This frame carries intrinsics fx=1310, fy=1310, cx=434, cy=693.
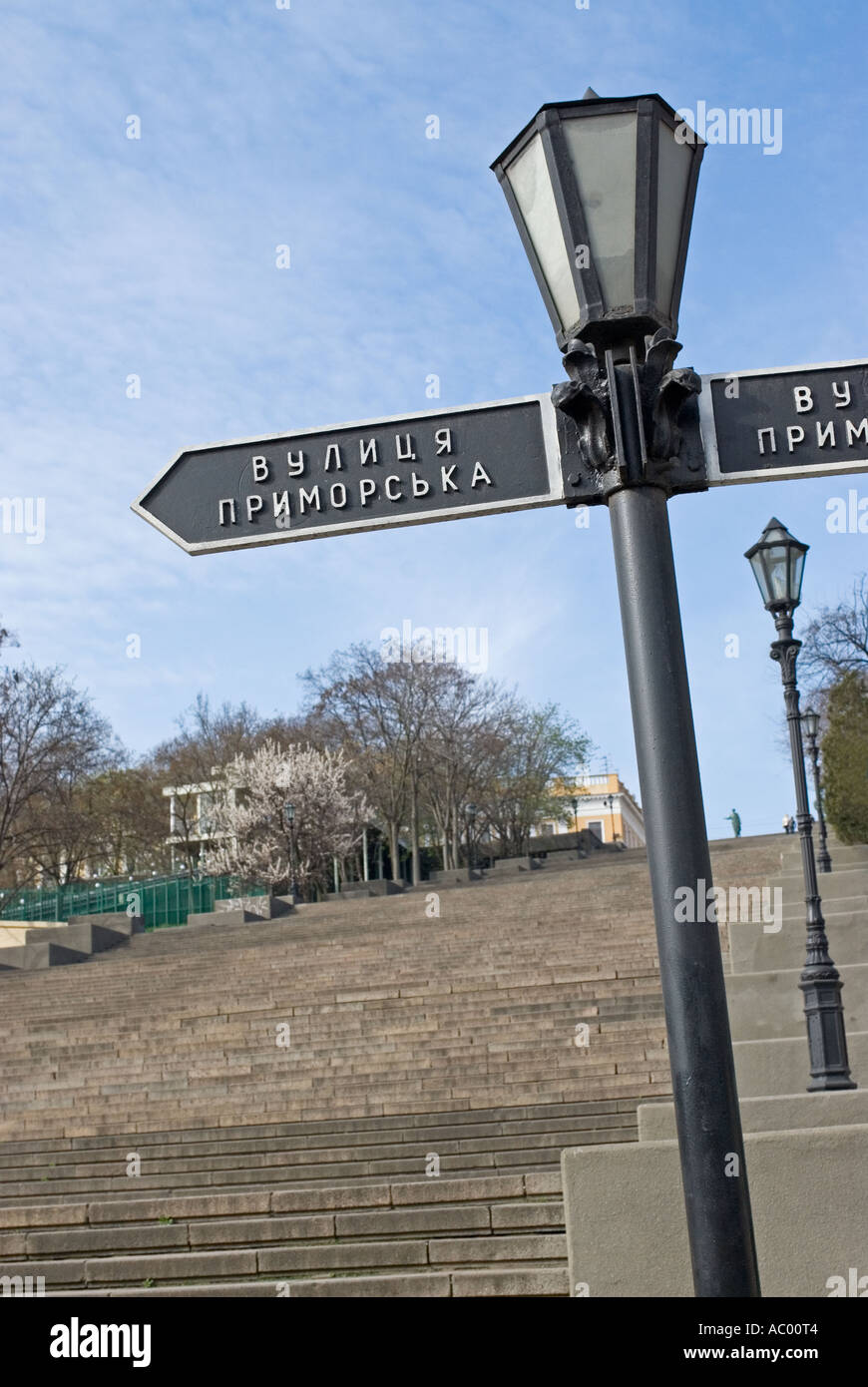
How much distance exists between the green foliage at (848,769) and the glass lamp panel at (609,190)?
28854 millimetres

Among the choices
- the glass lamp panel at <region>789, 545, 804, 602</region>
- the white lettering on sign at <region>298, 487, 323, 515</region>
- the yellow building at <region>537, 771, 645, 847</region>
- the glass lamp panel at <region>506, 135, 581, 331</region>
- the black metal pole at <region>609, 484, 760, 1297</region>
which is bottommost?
the black metal pole at <region>609, 484, 760, 1297</region>

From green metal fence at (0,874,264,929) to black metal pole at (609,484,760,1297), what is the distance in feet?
121

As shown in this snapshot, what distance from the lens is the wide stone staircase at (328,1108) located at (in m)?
7.98

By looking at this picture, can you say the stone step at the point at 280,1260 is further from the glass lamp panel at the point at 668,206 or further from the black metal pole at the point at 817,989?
the glass lamp panel at the point at 668,206

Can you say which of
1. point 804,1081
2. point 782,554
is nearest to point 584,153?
point 782,554

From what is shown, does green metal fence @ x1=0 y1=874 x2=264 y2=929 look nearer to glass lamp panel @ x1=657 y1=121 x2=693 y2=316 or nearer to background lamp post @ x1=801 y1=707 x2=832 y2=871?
background lamp post @ x1=801 y1=707 x2=832 y2=871

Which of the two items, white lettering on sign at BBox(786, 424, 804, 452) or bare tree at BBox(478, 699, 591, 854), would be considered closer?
white lettering on sign at BBox(786, 424, 804, 452)

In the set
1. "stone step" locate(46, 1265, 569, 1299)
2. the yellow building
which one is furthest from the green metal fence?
the yellow building

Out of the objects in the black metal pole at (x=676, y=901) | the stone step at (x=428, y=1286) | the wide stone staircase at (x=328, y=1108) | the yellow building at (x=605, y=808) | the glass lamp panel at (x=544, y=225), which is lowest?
the stone step at (x=428, y=1286)

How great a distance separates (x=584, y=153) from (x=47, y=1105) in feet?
42.1

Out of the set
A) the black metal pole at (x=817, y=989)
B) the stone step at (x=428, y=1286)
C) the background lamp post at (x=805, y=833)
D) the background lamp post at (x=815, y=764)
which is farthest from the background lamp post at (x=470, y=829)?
the stone step at (x=428, y=1286)

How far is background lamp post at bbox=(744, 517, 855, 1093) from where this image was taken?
9023mm
